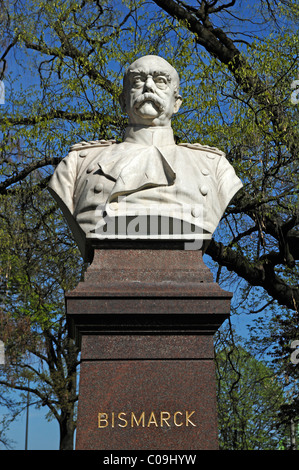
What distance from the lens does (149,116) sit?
6.14 meters

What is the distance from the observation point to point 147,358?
525cm

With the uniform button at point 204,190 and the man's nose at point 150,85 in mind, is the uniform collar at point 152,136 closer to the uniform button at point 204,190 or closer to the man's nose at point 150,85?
the man's nose at point 150,85

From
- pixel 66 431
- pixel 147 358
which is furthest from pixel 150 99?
pixel 66 431

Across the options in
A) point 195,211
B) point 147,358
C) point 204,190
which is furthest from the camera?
point 204,190

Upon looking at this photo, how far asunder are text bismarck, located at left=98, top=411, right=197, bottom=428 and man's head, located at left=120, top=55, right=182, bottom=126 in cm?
231

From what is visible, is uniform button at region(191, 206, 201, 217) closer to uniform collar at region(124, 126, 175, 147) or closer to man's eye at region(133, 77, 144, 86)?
uniform collar at region(124, 126, 175, 147)

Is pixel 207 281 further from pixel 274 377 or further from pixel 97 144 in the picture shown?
pixel 274 377

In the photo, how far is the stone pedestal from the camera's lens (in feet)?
16.7

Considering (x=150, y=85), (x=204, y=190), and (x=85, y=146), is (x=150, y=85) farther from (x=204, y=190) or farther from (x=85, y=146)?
(x=204, y=190)

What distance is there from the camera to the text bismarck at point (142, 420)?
5.09 m

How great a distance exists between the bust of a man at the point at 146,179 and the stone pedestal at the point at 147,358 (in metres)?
0.39

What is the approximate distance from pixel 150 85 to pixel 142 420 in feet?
8.34

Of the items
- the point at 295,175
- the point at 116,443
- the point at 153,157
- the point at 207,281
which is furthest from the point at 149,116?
the point at 295,175

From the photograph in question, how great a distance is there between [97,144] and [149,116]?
1.79ft
